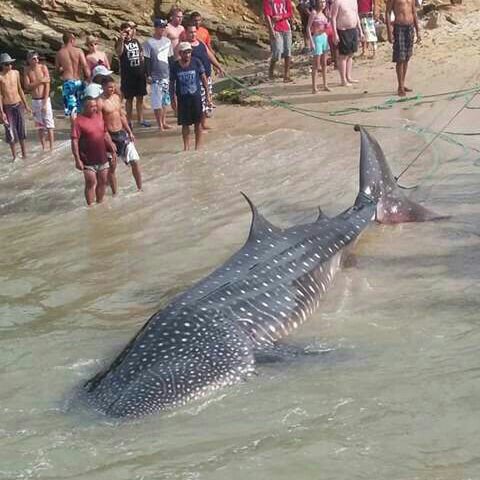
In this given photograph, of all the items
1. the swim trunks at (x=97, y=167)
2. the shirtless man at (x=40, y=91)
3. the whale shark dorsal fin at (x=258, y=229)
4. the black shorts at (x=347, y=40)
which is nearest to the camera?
the whale shark dorsal fin at (x=258, y=229)

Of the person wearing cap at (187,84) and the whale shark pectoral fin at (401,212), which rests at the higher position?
the person wearing cap at (187,84)

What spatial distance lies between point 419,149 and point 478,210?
310cm

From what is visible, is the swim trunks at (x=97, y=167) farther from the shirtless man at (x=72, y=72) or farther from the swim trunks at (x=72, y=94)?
the swim trunks at (x=72, y=94)

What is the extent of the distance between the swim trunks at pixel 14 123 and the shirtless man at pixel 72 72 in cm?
96

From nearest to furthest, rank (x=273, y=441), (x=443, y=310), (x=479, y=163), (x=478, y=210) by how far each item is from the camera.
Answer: (x=273, y=441), (x=443, y=310), (x=478, y=210), (x=479, y=163)

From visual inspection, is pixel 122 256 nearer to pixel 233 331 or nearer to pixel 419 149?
pixel 233 331

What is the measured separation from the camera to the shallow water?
572 cm

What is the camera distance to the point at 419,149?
13281 millimetres

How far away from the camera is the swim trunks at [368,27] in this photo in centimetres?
1862

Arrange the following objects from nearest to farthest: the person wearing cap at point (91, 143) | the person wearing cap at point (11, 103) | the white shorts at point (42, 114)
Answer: the person wearing cap at point (91, 143) < the person wearing cap at point (11, 103) < the white shorts at point (42, 114)

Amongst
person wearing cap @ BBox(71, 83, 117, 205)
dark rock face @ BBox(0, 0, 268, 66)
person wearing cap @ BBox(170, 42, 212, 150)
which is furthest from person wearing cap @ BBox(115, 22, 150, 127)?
dark rock face @ BBox(0, 0, 268, 66)

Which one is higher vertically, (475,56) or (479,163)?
(475,56)

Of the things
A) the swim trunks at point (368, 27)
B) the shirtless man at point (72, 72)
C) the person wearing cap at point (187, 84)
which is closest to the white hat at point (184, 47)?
the person wearing cap at point (187, 84)

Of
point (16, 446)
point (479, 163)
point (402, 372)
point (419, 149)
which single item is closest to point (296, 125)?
point (419, 149)
